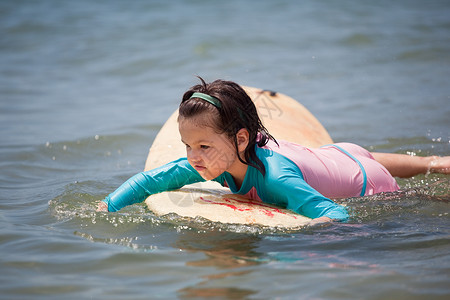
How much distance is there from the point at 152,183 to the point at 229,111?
715mm

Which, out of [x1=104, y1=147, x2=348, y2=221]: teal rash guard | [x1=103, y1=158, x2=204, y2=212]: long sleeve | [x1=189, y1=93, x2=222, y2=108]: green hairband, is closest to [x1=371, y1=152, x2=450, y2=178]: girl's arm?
[x1=104, y1=147, x2=348, y2=221]: teal rash guard

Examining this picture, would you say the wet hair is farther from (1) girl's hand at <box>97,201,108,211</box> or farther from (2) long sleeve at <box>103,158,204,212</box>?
(1) girl's hand at <box>97,201,108,211</box>

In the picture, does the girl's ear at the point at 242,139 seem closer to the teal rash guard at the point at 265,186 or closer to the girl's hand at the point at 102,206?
the teal rash guard at the point at 265,186

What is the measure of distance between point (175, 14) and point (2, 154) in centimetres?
786

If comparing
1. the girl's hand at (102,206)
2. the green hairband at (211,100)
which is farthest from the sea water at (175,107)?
the green hairband at (211,100)

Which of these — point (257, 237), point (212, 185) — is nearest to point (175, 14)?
point (212, 185)

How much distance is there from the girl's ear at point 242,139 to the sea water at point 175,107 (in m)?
0.39

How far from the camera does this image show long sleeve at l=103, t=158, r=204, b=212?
2.90m

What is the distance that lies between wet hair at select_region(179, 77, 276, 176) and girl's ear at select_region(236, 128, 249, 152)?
0.05 feet

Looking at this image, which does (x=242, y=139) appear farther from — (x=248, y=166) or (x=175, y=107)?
(x=175, y=107)

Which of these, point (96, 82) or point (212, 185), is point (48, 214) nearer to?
point (212, 185)

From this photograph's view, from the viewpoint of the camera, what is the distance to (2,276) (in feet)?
7.19

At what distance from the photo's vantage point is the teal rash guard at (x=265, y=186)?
8.46 ft

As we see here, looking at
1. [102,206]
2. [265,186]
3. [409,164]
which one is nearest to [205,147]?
[265,186]
